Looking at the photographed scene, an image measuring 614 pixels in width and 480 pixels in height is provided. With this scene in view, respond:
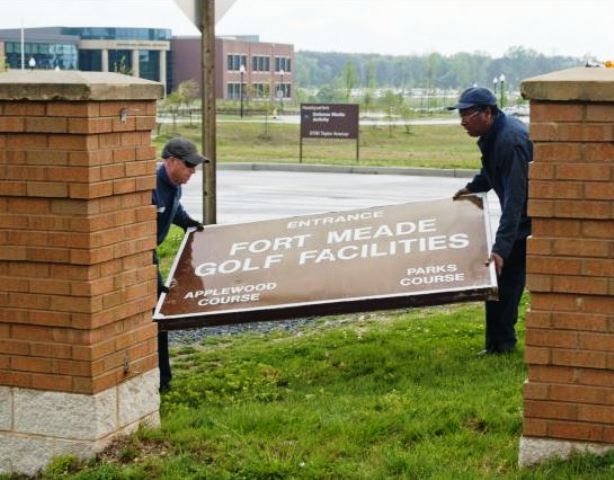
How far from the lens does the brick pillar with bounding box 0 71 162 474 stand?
5195 mm

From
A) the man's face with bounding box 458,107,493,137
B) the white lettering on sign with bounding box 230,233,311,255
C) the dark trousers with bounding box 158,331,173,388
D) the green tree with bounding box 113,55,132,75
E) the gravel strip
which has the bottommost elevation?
the gravel strip

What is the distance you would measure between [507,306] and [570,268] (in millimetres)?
2617

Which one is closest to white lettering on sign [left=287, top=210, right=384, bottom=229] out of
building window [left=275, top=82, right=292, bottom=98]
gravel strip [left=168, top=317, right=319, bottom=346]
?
gravel strip [left=168, top=317, right=319, bottom=346]

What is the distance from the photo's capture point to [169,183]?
23.0 feet

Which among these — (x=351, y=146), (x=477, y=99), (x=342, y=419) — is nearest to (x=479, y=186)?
(x=477, y=99)

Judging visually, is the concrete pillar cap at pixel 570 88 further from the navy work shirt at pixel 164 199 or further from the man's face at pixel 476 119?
the navy work shirt at pixel 164 199

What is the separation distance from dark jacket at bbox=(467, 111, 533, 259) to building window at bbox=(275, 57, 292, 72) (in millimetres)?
107847

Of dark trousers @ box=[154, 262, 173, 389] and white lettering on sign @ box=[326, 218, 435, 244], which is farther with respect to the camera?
white lettering on sign @ box=[326, 218, 435, 244]

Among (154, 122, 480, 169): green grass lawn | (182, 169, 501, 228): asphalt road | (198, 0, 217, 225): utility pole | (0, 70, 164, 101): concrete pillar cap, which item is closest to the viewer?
(0, 70, 164, 101): concrete pillar cap

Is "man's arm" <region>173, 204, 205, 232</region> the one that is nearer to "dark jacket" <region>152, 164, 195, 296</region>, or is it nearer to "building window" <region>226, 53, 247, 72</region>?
"dark jacket" <region>152, 164, 195, 296</region>

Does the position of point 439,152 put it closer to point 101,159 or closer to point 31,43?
point 101,159

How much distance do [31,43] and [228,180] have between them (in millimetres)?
69198

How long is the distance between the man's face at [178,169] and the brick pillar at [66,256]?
1220mm

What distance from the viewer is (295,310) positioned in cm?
663
